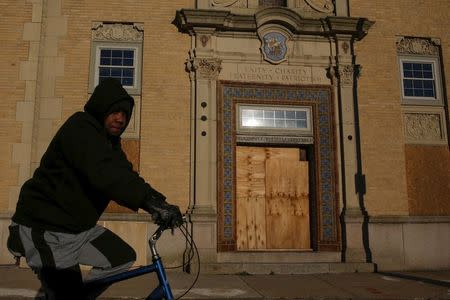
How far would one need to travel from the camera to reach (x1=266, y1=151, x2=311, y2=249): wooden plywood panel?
11.8 m

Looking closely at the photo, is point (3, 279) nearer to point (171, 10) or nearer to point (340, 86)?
point (171, 10)

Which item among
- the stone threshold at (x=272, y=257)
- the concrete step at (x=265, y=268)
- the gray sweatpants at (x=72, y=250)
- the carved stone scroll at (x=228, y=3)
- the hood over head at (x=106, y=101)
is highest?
the carved stone scroll at (x=228, y=3)

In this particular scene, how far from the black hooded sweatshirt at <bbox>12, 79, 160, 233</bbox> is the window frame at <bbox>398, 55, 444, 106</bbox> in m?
Result: 10.9

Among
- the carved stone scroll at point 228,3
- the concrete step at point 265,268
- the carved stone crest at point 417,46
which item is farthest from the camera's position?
the carved stone crest at point 417,46

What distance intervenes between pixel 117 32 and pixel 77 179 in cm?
982

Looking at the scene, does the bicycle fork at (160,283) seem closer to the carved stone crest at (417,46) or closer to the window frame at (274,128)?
the window frame at (274,128)

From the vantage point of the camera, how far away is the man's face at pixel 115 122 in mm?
3043

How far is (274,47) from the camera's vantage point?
39.9 feet

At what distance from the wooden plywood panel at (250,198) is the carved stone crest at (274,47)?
7.61ft

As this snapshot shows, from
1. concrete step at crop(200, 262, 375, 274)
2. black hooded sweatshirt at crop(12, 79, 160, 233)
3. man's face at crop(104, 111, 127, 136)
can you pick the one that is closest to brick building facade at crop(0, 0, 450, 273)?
concrete step at crop(200, 262, 375, 274)

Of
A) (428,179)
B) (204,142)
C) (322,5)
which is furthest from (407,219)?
(322,5)

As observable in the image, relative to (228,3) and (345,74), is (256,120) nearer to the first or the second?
(345,74)

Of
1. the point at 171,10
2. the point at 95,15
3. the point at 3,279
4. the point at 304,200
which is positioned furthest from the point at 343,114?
the point at 3,279

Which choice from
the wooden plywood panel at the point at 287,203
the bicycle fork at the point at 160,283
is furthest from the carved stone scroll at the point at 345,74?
the bicycle fork at the point at 160,283
